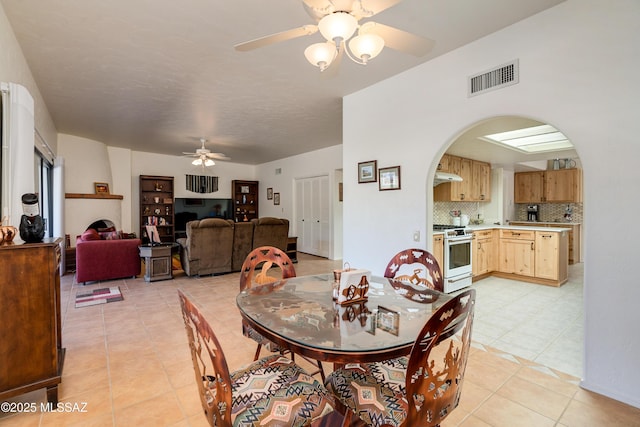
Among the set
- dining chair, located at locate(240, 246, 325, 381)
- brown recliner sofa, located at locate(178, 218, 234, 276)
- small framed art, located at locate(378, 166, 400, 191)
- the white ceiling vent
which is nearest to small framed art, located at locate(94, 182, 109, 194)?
brown recliner sofa, located at locate(178, 218, 234, 276)

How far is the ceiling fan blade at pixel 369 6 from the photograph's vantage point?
55.3 inches

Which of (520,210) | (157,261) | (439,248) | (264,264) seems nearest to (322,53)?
(264,264)

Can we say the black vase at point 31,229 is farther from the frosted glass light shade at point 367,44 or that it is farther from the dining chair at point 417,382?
the frosted glass light shade at point 367,44

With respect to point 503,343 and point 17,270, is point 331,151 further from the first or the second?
point 17,270

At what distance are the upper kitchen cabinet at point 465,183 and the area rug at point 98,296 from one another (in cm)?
508

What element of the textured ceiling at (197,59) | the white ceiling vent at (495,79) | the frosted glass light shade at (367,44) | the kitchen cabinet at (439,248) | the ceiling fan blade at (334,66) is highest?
the textured ceiling at (197,59)

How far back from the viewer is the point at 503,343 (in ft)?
8.68

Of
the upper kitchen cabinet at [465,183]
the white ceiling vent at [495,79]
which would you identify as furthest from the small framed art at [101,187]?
the white ceiling vent at [495,79]

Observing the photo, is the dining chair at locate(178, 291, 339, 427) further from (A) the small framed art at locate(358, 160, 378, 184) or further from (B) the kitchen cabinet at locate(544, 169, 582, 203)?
(B) the kitchen cabinet at locate(544, 169, 582, 203)

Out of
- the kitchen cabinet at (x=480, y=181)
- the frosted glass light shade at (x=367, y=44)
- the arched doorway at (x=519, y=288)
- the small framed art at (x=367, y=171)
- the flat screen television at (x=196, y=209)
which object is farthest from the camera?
the flat screen television at (x=196, y=209)

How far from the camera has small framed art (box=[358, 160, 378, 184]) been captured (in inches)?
137

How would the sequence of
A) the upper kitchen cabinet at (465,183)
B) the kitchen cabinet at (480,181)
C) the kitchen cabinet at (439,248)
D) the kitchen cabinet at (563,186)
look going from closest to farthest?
the kitchen cabinet at (439,248) < the upper kitchen cabinet at (465,183) < the kitchen cabinet at (480,181) < the kitchen cabinet at (563,186)

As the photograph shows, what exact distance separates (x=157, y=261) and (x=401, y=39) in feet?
15.7

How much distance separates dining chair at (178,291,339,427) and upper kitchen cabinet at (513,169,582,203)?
24.2ft
